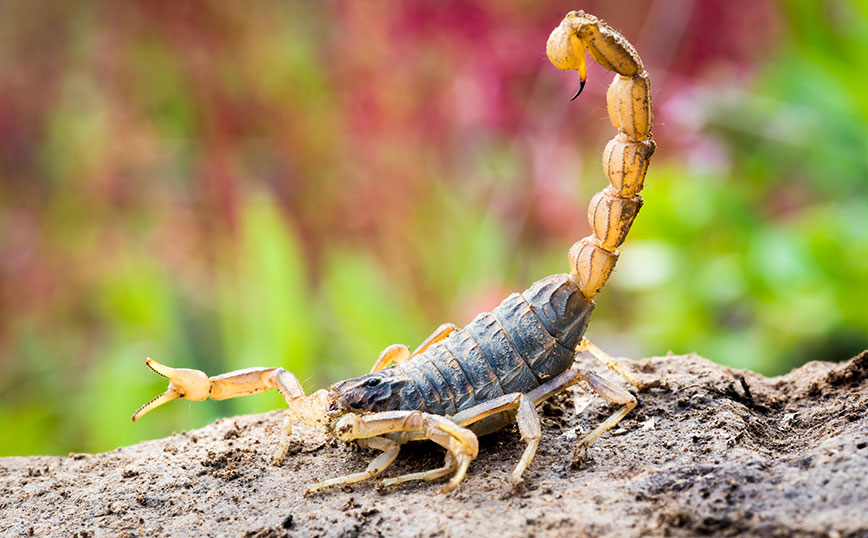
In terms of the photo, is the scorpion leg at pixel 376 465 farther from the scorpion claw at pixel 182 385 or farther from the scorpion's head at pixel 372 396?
the scorpion claw at pixel 182 385

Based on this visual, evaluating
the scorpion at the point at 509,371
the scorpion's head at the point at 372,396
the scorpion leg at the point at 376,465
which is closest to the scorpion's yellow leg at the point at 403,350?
the scorpion at the point at 509,371

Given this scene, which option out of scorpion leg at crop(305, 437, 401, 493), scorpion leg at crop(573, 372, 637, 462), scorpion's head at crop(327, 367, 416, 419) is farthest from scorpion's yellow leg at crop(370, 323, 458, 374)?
scorpion leg at crop(573, 372, 637, 462)

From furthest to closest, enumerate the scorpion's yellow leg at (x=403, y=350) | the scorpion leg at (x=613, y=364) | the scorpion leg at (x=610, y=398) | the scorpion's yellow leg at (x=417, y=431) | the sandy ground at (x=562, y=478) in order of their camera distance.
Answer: the scorpion's yellow leg at (x=403, y=350)
the scorpion leg at (x=613, y=364)
the scorpion leg at (x=610, y=398)
the scorpion's yellow leg at (x=417, y=431)
the sandy ground at (x=562, y=478)

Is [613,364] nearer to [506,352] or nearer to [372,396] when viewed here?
[506,352]

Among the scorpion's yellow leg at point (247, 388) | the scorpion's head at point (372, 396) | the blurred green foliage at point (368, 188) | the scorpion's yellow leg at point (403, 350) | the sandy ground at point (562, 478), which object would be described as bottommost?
the sandy ground at point (562, 478)

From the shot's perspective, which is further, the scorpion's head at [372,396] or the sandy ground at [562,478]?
the scorpion's head at [372,396]

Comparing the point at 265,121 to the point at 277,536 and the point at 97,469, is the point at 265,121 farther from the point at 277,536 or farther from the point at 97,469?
the point at 277,536
